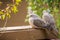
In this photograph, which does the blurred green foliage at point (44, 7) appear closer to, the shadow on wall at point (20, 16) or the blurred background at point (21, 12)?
the blurred background at point (21, 12)

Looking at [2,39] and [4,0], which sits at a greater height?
[4,0]

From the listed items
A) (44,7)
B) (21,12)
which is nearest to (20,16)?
(21,12)

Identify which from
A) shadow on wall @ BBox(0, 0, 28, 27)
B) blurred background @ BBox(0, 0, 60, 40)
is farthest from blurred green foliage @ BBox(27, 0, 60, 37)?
shadow on wall @ BBox(0, 0, 28, 27)

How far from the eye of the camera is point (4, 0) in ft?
13.4

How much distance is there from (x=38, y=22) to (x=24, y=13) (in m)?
1.95

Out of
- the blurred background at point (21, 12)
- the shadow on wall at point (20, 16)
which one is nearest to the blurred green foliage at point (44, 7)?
the blurred background at point (21, 12)

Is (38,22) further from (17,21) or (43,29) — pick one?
(17,21)

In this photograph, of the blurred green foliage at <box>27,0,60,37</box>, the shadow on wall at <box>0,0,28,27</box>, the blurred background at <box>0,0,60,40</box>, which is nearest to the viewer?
the blurred background at <box>0,0,60,40</box>

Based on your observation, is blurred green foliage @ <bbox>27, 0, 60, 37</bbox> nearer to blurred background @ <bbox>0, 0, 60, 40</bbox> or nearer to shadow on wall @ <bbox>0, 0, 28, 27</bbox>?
blurred background @ <bbox>0, 0, 60, 40</bbox>

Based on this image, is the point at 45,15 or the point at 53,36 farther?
the point at 45,15

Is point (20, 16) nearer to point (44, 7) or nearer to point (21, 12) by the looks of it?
point (21, 12)

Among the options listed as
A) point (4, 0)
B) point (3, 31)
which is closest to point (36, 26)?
point (3, 31)

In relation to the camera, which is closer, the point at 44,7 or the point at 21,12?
the point at 44,7

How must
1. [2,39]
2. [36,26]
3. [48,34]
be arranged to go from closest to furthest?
1. [2,39]
2. [48,34]
3. [36,26]
